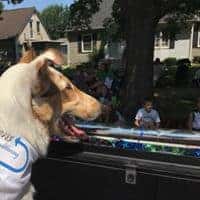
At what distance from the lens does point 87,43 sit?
1820 inches

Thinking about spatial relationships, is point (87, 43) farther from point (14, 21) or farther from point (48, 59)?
point (48, 59)

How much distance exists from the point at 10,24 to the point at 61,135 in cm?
5493

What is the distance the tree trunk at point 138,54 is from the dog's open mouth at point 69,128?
687 cm

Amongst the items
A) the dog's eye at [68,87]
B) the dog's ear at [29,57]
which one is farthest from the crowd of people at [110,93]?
the dog's ear at [29,57]

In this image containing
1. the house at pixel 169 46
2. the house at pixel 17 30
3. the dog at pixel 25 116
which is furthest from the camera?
the house at pixel 17 30

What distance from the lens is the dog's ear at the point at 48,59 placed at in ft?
9.39

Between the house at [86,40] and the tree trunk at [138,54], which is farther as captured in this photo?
the house at [86,40]

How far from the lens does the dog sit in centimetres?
285

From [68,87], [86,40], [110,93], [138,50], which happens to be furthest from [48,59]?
[86,40]

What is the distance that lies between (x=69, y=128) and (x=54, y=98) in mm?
406

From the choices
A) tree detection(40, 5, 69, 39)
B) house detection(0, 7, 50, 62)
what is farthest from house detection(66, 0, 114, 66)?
tree detection(40, 5, 69, 39)

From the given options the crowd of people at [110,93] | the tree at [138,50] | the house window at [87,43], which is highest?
the tree at [138,50]

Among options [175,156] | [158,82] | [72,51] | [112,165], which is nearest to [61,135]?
[112,165]

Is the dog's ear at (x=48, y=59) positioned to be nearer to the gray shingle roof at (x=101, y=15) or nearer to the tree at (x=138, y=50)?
the tree at (x=138, y=50)
